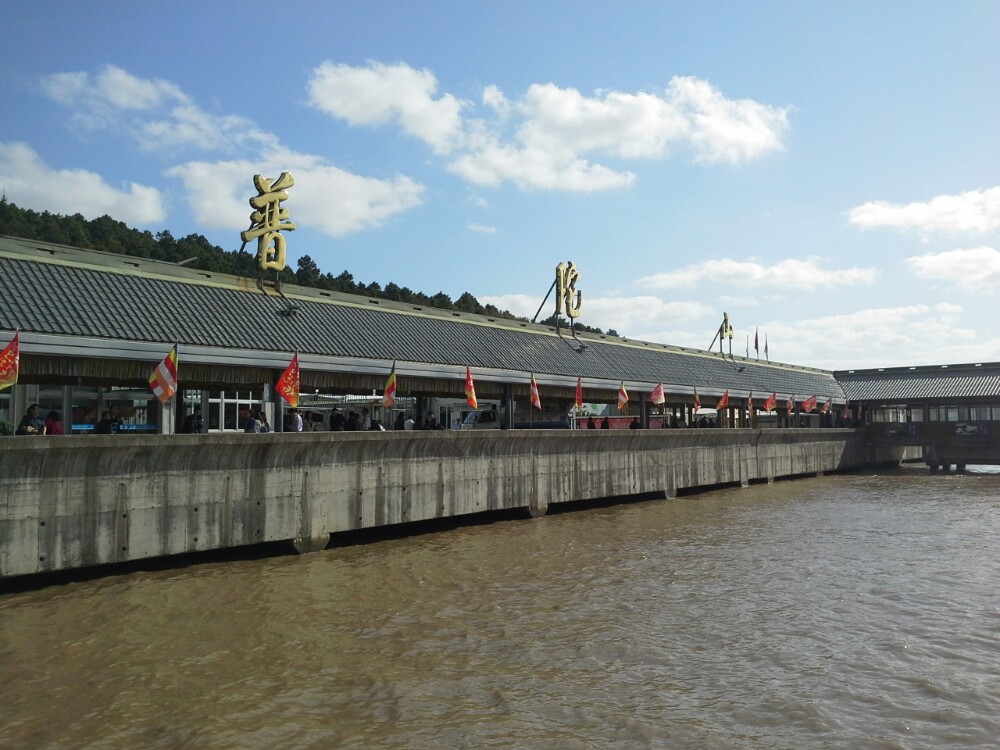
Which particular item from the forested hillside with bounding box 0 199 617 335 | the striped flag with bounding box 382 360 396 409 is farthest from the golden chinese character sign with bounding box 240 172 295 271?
the forested hillside with bounding box 0 199 617 335

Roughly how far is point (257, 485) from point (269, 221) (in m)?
11.2

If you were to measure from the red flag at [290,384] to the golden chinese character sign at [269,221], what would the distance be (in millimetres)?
6158

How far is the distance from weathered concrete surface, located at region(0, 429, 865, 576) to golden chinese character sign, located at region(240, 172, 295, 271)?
8.75 meters

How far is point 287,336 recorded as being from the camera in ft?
77.3

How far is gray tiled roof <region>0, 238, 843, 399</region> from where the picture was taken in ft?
62.2

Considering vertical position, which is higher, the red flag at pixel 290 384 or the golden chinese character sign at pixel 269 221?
the golden chinese character sign at pixel 269 221

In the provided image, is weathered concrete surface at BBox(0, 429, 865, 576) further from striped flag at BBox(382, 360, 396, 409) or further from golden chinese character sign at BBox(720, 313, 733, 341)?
golden chinese character sign at BBox(720, 313, 733, 341)

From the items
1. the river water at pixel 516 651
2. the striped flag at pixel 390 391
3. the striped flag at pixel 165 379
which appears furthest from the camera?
the striped flag at pixel 390 391

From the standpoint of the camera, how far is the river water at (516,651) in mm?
8727

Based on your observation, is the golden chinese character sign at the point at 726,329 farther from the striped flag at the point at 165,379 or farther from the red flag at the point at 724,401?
the striped flag at the point at 165,379

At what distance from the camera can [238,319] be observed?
902 inches

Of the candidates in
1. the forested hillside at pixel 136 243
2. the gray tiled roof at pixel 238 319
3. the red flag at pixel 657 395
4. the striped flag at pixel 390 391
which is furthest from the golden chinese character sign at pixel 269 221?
the forested hillside at pixel 136 243

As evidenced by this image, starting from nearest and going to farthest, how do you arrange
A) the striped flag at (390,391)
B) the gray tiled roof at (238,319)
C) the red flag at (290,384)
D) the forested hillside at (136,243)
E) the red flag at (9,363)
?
1. the red flag at (9,363)
2. the gray tiled roof at (238,319)
3. the red flag at (290,384)
4. the striped flag at (390,391)
5. the forested hillside at (136,243)

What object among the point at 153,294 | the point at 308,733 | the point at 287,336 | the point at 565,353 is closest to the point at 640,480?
the point at 565,353
